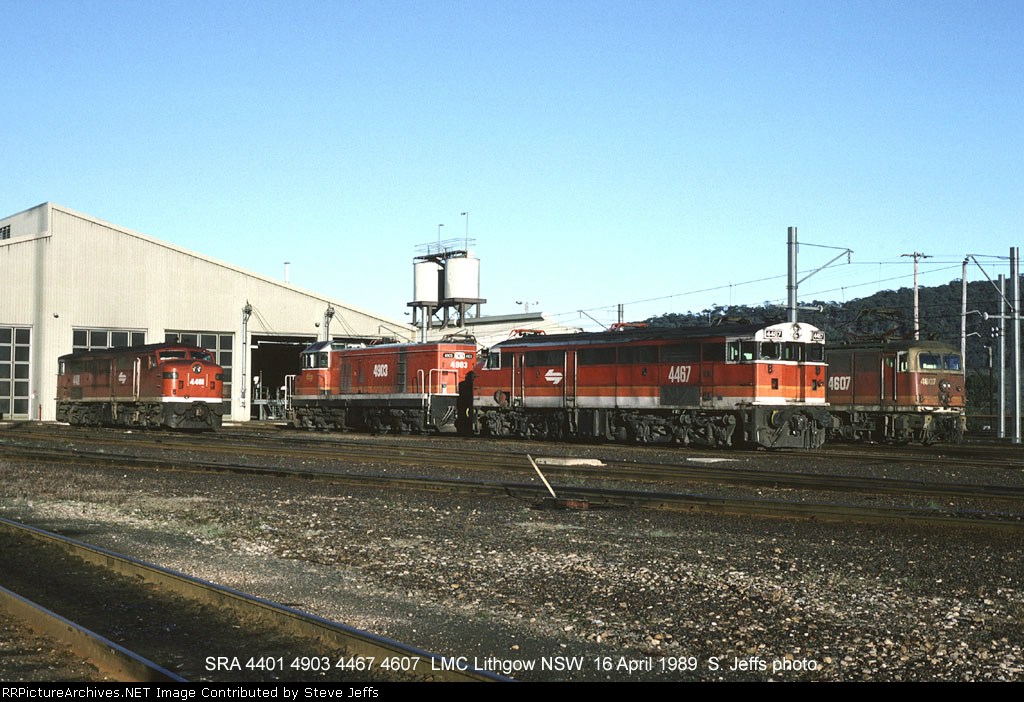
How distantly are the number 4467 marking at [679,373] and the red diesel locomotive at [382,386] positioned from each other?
10.9 metres

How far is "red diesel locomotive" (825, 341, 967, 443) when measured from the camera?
33875 millimetres

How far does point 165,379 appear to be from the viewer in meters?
39.6

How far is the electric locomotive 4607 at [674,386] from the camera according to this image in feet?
92.6

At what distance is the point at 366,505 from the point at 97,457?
37.9 feet

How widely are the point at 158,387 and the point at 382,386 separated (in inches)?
348

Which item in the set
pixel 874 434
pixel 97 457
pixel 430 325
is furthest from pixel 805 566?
pixel 430 325

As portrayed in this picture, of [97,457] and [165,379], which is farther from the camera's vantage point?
[165,379]

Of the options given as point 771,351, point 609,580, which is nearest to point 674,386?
point 771,351

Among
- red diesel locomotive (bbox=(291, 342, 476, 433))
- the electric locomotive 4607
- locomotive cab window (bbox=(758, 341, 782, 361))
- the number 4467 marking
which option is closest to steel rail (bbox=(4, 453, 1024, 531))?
the electric locomotive 4607

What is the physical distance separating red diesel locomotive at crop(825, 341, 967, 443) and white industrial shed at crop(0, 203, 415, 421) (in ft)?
103

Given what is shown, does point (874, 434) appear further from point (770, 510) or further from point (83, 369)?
point (83, 369)

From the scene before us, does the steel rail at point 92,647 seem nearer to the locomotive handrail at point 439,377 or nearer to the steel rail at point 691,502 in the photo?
Answer: the steel rail at point 691,502

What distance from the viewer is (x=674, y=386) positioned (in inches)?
1174

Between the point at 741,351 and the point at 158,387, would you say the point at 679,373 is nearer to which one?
the point at 741,351
